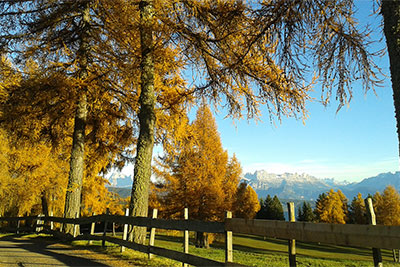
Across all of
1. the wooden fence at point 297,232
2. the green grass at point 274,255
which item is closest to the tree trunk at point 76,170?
the green grass at point 274,255

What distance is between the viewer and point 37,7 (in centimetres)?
1106

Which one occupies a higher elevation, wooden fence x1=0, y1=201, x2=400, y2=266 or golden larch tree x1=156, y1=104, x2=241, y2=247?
golden larch tree x1=156, y1=104, x2=241, y2=247

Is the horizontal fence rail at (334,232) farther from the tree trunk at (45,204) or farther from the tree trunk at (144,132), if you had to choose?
the tree trunk at (45,204)

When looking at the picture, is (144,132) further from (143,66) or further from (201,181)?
(201,181)

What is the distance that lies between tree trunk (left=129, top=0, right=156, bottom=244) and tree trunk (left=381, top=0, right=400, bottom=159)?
19.4ft

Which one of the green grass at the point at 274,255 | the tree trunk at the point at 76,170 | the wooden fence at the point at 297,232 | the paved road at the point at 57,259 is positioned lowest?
the green grass at the point at 274,255

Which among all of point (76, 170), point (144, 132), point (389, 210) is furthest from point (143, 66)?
point (389, 210)

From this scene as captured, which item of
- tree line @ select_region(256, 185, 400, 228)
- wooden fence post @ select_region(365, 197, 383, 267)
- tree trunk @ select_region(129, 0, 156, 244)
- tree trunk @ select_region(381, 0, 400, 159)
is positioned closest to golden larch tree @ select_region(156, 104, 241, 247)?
tree trunk @ select_region(129, 0, 156, 244)

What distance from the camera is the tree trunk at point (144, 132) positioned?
8352mm

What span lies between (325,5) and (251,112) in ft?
14.7

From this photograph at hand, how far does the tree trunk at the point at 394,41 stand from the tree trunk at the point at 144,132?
5923 mm

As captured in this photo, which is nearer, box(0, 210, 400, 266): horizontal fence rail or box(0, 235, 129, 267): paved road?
box(0, 210, 400, 266): horizontal fence rail

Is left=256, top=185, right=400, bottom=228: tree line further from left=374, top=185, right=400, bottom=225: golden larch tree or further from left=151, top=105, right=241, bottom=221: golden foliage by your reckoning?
left=151, top=105, right=241, bottom=221: golden foliage

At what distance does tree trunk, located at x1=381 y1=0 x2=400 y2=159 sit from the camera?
13.2 ft
